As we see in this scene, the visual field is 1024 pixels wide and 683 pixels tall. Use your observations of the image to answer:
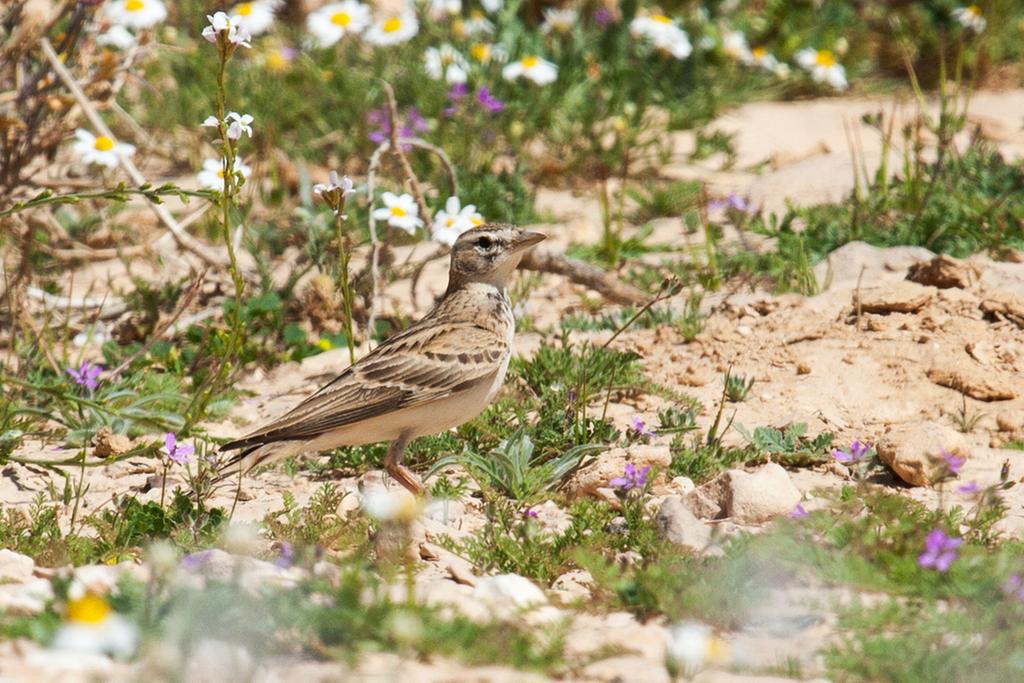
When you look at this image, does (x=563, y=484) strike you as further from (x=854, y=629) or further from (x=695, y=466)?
(x=854, y=629)

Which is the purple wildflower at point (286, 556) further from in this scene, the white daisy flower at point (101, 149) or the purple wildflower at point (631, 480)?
the white daisy flower at point (101, 149)

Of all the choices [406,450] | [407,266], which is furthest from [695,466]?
[407,266]

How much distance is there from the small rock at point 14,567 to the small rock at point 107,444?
1.54 meters

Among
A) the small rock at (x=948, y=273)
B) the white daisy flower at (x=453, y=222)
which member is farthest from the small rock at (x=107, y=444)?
the small rock at (x=948, y=273)

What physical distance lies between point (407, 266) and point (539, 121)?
75.7 inches

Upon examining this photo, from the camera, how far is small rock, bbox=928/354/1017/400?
6340 millimetres

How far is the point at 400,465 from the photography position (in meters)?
5.95

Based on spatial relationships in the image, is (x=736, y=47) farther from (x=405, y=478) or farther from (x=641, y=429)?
(x=405, y=478)

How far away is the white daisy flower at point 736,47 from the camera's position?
10625mm

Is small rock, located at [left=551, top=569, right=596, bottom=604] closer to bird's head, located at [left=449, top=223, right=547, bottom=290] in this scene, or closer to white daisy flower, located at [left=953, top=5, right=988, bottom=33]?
bird's head, located at [left=449, top=223, right=547, bottom=290]

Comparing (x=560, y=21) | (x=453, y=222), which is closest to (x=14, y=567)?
(x=453, y=222)

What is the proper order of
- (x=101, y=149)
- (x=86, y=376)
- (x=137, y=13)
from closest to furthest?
1. (x=86, y=376)
2. (x=101, y=149)
3. (x=137, y=13)

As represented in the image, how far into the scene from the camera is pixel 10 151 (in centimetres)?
751

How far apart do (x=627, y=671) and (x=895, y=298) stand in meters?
3.65
